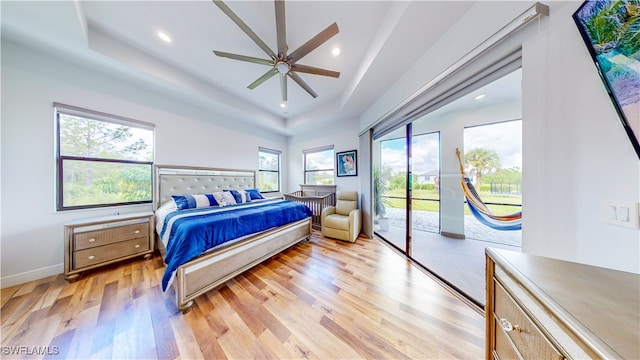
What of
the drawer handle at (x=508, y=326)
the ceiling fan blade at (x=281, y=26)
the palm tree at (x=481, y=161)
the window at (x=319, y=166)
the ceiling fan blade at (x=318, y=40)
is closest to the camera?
the drawer handle at (x=508, y=326)

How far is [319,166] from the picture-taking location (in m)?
4.62

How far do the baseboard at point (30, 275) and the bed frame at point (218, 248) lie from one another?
93 centimetres

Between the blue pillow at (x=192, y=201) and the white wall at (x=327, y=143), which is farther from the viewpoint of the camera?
the white wall at (x=327, y=143)

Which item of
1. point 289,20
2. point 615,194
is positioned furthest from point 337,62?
point 615,194

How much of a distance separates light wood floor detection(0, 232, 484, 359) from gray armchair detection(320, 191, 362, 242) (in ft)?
3.27

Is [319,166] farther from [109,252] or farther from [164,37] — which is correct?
[109,252]

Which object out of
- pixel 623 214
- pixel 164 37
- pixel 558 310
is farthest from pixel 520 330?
pixel 164 37

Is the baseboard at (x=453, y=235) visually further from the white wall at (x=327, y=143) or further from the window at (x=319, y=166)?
the window at (x=319, y=166)

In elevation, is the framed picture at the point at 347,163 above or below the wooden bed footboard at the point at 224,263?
above

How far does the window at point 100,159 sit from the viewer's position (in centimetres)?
223

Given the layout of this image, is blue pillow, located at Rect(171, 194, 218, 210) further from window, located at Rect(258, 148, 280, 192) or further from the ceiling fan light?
the ceiling fan light

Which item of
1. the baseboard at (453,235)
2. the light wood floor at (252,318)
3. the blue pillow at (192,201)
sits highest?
the blue pillow at (192,201)

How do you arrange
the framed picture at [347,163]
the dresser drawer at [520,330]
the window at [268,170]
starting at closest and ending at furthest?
the dresser drawer at [520,330] → the framed picture at [347,163] → the window at [268,170]

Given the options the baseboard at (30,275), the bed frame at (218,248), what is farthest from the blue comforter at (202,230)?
the baseboard at (30,275)
